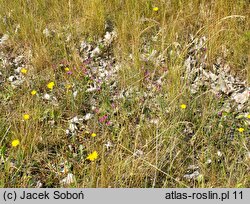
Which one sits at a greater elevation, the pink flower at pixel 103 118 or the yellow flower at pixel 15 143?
the pink flower at pixel 103 118

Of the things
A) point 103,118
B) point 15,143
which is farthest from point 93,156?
point 15,143

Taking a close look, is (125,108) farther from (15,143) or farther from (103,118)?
(15,143)

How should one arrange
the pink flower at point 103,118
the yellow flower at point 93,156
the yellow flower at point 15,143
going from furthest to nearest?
the pink flower at point 103,118 < the yellow flower at point 15,143 < the yellow flower at point 93,156

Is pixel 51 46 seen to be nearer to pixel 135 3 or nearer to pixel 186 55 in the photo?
pixel 135 3

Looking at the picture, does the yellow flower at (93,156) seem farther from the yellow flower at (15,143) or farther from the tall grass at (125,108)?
the yellow flower at (15,143)

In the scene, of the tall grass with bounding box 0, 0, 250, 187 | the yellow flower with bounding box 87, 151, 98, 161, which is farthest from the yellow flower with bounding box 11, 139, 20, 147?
the yellow flower with bounding box 87, 151, 98, 161

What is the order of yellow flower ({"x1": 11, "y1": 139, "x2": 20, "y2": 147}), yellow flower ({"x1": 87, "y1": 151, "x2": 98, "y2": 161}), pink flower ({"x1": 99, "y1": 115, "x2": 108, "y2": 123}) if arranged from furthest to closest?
pink flower ({"x1": 99, "y1": 115, "x2": 108, "y2": 123}) < yellow flower ({"x1": 11, "y1": 139, "x2": 20, "y2": 147}) < yellow flower ({"x1": 87, "y1": 151, "x2": 98, "y2": 161})

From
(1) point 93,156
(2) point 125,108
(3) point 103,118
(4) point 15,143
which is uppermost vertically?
(2) point 125,108

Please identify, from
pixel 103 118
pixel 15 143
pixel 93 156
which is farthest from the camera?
pixel 103 118

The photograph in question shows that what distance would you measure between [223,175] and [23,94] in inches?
87.2

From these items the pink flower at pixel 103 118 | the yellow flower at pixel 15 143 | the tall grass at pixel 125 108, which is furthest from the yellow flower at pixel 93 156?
the yellow flower at pixel 15 143

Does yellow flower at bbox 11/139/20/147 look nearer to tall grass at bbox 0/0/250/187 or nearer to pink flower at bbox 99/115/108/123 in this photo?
tall grass at bbox 0/0/250/187

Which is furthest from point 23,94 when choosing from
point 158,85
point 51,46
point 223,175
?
point 223,175
